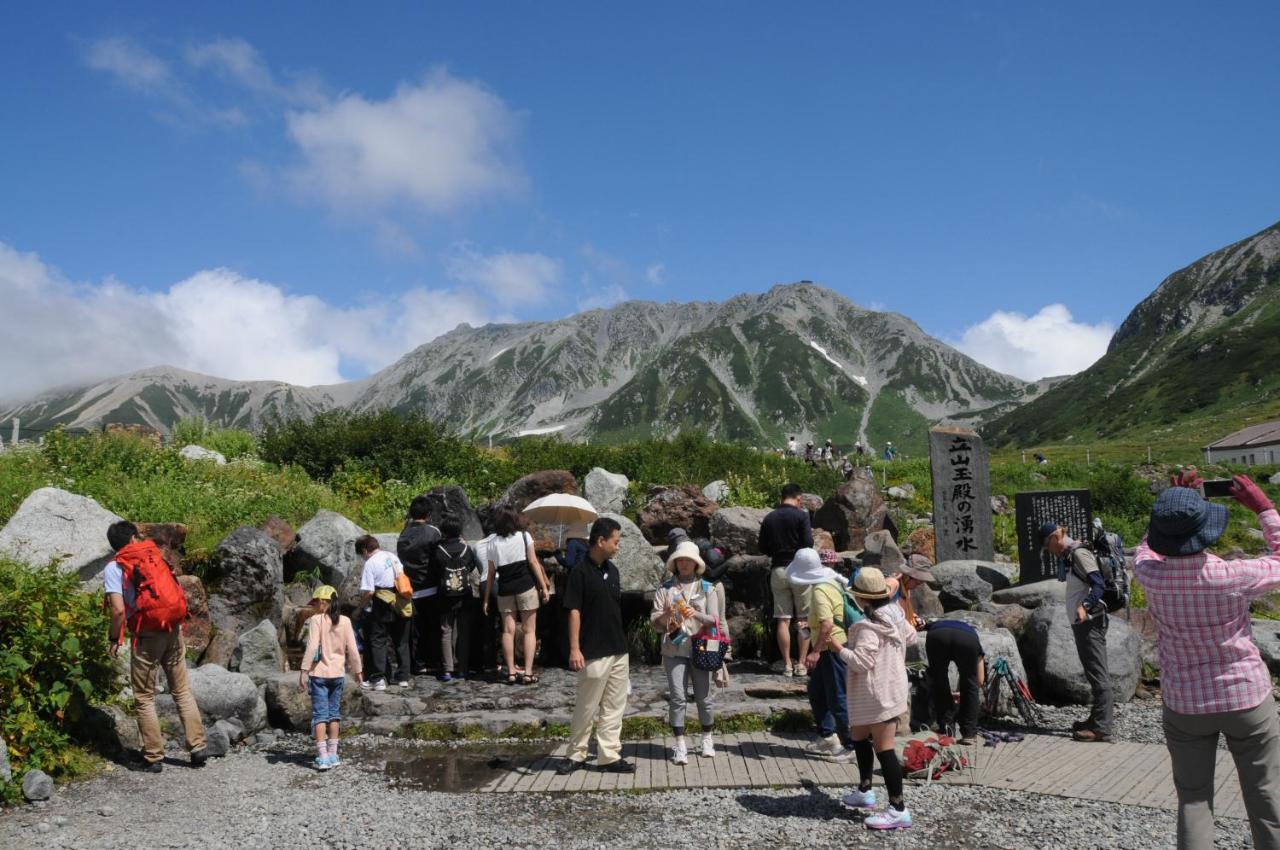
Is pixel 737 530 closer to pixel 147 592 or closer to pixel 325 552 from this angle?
pixel 325 552

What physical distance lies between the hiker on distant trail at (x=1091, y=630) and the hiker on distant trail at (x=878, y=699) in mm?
3065

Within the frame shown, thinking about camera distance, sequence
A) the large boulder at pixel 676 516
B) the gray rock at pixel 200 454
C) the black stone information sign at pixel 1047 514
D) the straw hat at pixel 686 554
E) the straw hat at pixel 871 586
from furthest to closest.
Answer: the gray rock at pixel 200 454 < the large boulder at pixel 676 516 < the black stone information sign at pixel 1047 514 < the straw hat at pixel 686 554 < the straw hat at pixel 871 586

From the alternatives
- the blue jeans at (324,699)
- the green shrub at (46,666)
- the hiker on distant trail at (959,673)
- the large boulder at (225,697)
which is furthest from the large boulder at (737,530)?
the green shrub at (46,666)

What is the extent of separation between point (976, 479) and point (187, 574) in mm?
13796

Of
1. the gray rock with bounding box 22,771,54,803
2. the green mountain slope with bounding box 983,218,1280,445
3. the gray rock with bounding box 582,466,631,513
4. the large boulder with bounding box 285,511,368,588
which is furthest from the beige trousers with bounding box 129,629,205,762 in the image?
the green mountain slope with bounding box 983,218,1280,445

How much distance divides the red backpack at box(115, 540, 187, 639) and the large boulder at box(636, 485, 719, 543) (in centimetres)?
935

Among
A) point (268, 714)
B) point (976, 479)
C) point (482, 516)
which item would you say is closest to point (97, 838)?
point (268, 714)

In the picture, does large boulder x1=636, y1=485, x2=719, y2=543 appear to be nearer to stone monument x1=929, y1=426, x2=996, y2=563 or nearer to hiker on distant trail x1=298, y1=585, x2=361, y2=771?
stone monument x1=929, y1=426, x2=996, y2=563

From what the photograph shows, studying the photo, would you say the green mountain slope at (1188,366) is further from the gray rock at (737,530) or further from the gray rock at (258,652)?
the gray rock at (258,652)

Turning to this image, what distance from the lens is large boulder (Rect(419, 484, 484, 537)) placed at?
1484cm

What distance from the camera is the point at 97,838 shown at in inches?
237

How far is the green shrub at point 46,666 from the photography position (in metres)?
6.95

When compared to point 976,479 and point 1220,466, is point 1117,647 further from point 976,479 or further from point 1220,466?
point 1220,466

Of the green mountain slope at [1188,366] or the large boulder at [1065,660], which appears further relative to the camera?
the green mountain slope at [1188,366]
